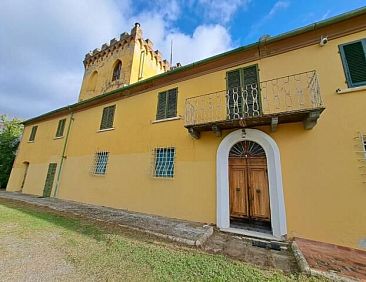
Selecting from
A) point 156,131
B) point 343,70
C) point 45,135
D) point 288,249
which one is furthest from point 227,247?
point 45,135

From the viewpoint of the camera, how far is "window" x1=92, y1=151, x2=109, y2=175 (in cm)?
1002

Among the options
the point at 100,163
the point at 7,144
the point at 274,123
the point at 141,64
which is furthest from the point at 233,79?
the point at 7,144

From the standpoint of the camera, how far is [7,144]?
1894 centimetres

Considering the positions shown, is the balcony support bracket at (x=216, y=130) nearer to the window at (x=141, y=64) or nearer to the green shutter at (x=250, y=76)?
the green shutter at (x=250, y=76)

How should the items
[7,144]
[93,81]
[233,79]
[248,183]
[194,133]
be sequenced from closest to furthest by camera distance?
[248,183] → [194,133] → [233,79] → [93,81] → [7,144]

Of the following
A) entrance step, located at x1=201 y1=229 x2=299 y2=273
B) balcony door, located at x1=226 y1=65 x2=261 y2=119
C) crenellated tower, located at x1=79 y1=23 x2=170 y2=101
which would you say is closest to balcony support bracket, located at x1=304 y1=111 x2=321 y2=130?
balcony door, located at x1=226 y1=65 x2=261 y2=119

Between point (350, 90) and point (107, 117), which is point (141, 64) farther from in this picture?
point (350, 90)

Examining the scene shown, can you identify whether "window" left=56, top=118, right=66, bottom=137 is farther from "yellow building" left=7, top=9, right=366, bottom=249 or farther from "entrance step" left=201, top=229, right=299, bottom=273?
"entrance step" left=201, top=229, right=299, bottom=273

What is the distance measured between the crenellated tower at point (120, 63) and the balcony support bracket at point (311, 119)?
1242 centimetres

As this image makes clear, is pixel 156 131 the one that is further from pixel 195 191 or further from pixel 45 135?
pixel 45 135

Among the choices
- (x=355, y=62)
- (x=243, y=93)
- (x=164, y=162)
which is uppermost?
(x=355, y=62)

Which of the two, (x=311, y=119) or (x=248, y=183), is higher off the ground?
(x=311, y=119)

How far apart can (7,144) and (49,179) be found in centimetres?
1119

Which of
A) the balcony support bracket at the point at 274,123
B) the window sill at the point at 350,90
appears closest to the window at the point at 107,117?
the balcony support bracket at the point at 274,123
